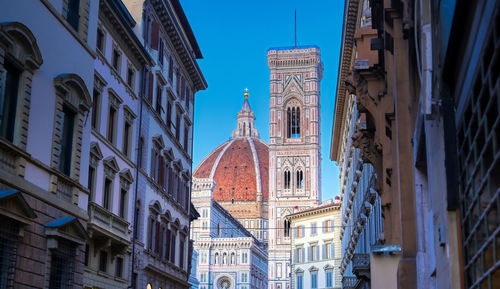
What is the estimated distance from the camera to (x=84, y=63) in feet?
73.2

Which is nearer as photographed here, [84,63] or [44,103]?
[44,103]

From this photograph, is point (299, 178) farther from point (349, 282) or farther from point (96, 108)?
point (96, 108)

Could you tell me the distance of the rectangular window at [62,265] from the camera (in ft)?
64.8

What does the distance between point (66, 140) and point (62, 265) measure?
350 cm

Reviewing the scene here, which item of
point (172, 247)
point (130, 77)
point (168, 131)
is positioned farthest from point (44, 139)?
point (172, 247)

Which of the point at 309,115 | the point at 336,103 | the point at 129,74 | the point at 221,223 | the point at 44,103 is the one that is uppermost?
the point at 309,115

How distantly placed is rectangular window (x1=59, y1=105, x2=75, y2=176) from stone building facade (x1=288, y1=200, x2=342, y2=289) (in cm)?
5738

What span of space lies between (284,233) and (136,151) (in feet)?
352

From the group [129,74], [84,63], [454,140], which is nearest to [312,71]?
[129,74]

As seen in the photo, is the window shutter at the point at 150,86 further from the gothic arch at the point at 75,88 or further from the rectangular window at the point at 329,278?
the rectangular window at the point at 329,278

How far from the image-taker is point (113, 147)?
30.0m

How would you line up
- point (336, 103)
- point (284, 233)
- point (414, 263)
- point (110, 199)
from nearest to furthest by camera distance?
point (414, 263) < point (110, 199) < point (336, 103) < point (284, 233)

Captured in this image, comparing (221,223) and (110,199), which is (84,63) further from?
(221,223)

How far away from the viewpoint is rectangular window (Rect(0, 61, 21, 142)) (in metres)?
17.3
